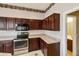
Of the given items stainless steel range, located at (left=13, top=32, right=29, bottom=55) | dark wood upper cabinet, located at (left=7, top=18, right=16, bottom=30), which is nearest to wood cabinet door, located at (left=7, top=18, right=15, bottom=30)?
dark wood upper cabinet, located at (left=7, top=18, right=16, bottom=30)

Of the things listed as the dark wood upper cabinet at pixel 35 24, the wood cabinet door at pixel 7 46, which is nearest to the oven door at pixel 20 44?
the wood cabinet door at pixel 7 46

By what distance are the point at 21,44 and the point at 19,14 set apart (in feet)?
3.72

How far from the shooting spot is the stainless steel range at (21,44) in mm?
2736

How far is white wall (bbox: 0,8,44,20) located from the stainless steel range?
758mm

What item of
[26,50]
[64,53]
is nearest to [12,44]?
[26,50]

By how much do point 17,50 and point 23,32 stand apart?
73cm

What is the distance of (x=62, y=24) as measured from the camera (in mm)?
1950

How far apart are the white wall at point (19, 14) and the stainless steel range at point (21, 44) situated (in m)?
0.76

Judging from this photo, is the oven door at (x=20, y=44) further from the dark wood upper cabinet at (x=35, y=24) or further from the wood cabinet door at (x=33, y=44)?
the dark wood upper cabinet at (x=35, y=24)

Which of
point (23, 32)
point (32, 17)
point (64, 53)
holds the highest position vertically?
point (32, 17)

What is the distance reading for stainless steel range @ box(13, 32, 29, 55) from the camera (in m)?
2.74

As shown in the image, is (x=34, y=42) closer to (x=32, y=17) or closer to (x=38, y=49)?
(x=38, y=49)

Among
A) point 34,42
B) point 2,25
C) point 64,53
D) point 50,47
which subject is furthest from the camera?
point 34,42

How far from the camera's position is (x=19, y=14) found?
10.6 ft
